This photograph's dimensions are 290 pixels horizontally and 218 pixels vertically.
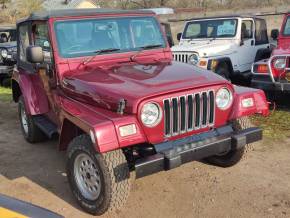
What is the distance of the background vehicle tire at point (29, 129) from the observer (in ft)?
20.0

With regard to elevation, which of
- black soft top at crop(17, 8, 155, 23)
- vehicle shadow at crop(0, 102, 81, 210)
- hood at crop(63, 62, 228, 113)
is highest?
black soft top at crop(17, 8, 155, 23)

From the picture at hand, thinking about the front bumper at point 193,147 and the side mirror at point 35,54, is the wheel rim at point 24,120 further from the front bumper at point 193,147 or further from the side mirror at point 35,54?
the front bumper at point 193,147

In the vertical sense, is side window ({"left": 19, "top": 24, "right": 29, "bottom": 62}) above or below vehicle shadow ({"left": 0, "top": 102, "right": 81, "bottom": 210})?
above

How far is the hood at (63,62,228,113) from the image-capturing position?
3.91 m

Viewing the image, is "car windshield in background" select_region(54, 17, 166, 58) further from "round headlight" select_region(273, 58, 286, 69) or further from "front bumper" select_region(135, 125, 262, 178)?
"round headlight" select_region(273, 58, 286, 69)

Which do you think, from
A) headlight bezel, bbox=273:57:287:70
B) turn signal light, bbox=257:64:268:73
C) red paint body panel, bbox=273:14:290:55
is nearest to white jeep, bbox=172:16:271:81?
red paint body panel, bbox=273:14:290:55

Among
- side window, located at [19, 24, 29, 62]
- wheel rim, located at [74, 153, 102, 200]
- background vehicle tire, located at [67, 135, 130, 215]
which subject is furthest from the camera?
side window, located at [19, 24, 29, 62]

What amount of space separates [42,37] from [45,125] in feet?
3.75

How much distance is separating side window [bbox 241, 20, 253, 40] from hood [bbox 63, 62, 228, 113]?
5.09 meters

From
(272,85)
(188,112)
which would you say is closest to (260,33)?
(272,85)

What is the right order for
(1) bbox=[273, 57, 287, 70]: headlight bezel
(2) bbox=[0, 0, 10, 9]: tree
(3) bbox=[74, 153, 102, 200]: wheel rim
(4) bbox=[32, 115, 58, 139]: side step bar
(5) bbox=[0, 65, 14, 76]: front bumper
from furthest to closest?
1. (2) bbox=[0, 0, 10, 9]: tree
2. (5) bbox=[0, 65, 14, 76]: front bumper
3. (1) bbox=[273, 57, 287, 70]: headlight bezel
4. (4) bbox=[32, 115, 58, 139]: side step bar
5. (3) bbox=[74, 153, 102, 200]: wheel rim

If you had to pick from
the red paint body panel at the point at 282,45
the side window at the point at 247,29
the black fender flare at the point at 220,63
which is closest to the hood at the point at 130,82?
the red paint body panel at the point at 282,45

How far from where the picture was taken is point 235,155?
4.91 m

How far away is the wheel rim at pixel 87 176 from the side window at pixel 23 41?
2352 millimetres
